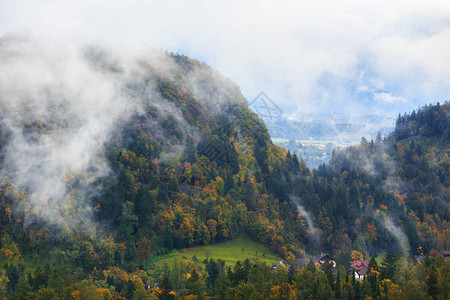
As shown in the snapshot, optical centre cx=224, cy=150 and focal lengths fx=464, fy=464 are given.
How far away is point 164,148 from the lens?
524 ft

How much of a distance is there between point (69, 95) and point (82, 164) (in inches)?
1145

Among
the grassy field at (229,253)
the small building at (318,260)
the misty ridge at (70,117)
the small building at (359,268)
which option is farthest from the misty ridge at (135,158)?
the small building at (359,268)

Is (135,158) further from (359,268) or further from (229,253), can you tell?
(359,268)

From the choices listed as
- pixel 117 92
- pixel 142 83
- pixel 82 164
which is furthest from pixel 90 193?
pixel 142 83

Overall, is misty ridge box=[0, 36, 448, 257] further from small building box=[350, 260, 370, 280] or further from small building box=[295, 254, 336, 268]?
small building box=[350, 260, 370, 280]

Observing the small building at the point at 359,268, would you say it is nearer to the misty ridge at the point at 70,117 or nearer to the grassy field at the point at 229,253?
the grassy field at the point at 229,253

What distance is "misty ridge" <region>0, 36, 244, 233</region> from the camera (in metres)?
123

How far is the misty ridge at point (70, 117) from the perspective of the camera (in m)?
123

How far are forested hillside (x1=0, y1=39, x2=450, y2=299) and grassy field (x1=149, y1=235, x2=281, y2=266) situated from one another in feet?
8.72

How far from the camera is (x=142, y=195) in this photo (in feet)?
455

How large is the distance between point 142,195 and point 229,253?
31543 mm

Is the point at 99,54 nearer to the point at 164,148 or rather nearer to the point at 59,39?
the point at 59,39

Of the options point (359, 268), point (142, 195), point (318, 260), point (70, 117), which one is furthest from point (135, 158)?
point (359, 268)

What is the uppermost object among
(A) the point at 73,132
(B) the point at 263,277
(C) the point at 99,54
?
(C) the point at 99,54
